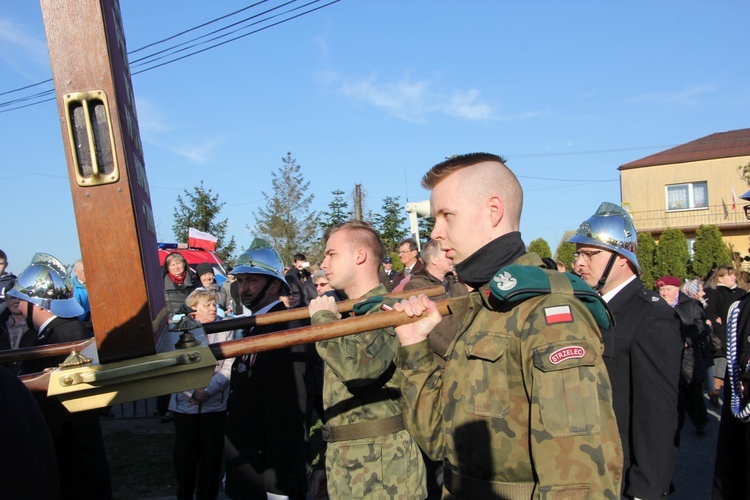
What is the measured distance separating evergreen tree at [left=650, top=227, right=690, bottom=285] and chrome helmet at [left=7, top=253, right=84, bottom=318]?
24473 millimetres

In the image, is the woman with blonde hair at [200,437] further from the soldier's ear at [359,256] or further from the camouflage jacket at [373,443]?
the camouflage jacket at [373,443]

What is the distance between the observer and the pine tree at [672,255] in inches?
990

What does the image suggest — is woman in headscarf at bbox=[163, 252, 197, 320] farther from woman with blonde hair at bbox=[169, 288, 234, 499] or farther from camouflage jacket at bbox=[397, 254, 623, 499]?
camouflage jacket at bbox=[397, 254, 623, 499]

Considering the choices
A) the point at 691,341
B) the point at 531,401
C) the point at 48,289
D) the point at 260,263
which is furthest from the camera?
the point at 691,341

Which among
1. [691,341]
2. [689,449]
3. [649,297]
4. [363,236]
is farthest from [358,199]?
[649,297]

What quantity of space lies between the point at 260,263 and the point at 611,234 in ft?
7.96

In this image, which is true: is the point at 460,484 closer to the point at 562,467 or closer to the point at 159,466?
the point at 562,467

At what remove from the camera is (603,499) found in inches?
67.6

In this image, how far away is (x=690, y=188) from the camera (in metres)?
38.1

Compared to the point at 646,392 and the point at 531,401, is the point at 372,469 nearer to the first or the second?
A: the point at 646,392

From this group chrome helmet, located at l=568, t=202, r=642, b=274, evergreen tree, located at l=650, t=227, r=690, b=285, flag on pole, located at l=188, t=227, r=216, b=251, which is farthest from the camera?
evergreen tree, located at l=650, t=227, r=690, b=285

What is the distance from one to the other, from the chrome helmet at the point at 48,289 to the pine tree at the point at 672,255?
24.5m

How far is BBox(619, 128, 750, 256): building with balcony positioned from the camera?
36.3 meters

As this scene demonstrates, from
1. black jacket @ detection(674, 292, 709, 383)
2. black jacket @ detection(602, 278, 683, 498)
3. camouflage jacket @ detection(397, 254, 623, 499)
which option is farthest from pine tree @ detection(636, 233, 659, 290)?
camouflage jacket @ detection(397, 254, 623, 499)
